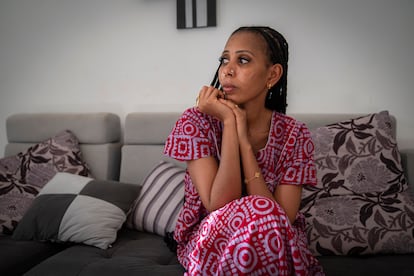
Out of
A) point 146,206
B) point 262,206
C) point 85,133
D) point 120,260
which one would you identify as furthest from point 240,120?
point 85,133

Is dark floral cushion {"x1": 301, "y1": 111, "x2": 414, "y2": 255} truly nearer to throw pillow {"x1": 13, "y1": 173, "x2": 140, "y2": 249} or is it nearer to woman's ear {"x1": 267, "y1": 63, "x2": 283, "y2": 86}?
woman's ear {"x1": 267, "y1": 63, "x2": 283, "y2": 86}

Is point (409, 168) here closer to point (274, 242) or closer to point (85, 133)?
point (274, 242)

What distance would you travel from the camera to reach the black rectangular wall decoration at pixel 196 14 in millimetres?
2146

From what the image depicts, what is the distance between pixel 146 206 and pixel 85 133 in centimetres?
63

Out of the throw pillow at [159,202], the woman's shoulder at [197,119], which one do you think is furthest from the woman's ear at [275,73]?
the throw pillow at [159,202]

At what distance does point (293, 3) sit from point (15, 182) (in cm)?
172

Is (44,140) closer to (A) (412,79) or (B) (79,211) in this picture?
(B) (79,211)

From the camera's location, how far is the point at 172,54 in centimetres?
226

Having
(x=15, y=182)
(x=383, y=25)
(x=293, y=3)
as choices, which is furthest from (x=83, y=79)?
(x=383, y=25)

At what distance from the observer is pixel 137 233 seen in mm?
1732

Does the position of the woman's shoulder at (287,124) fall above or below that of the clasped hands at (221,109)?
below

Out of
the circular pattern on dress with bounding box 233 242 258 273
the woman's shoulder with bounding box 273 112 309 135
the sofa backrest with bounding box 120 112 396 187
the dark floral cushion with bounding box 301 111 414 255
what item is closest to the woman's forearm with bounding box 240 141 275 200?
the woman's shoulder with bounding box 273 112 309 135

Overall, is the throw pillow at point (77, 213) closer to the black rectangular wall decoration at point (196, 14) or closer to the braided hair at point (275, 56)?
the braided hair at point (275, 56)

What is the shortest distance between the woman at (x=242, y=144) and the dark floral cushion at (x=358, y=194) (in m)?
0.23
